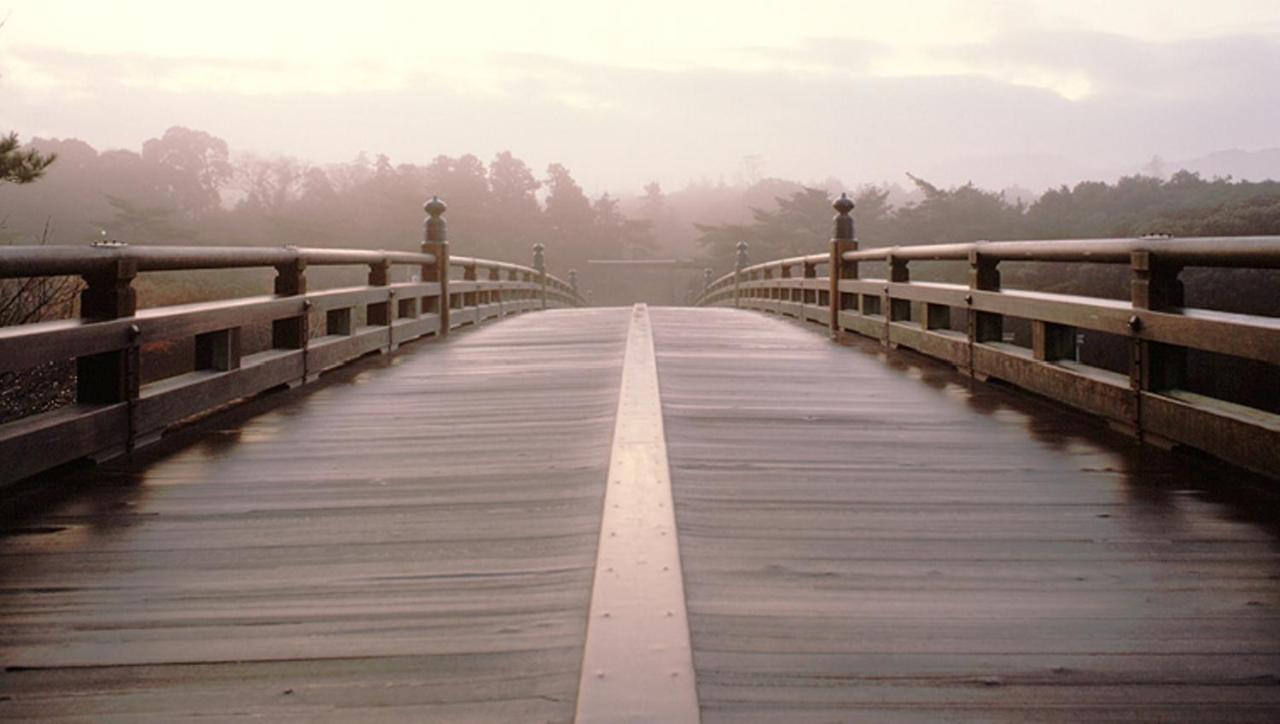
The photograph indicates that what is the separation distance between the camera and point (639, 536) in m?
2.42

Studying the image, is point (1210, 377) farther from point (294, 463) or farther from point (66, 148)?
point (66, 148)

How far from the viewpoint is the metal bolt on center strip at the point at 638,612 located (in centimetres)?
158

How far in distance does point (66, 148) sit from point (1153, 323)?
69.6 metres

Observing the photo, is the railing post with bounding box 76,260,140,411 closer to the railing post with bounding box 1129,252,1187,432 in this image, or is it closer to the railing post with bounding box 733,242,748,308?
the railing post with bounding box 1129,252,1187,432

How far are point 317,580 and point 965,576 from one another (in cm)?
133

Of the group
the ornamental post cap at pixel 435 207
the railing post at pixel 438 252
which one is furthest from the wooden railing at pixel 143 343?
the ornamental post cap at pixel 435 207

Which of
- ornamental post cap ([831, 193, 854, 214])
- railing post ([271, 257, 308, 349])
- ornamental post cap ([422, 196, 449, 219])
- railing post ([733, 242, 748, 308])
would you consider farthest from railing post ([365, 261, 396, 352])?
railing post ([733, 242, 748, 308])

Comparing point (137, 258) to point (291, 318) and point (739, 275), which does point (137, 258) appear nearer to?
point (291, 318)

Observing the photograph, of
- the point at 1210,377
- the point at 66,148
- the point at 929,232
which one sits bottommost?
the point at 1210,377

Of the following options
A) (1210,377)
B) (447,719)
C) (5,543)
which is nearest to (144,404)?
(5,543)

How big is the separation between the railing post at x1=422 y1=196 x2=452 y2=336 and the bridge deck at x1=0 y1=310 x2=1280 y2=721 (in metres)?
5.39

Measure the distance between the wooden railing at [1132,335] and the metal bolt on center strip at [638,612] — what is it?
5.44 feet

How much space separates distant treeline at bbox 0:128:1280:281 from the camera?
142 ft

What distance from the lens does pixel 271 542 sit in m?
2.51
